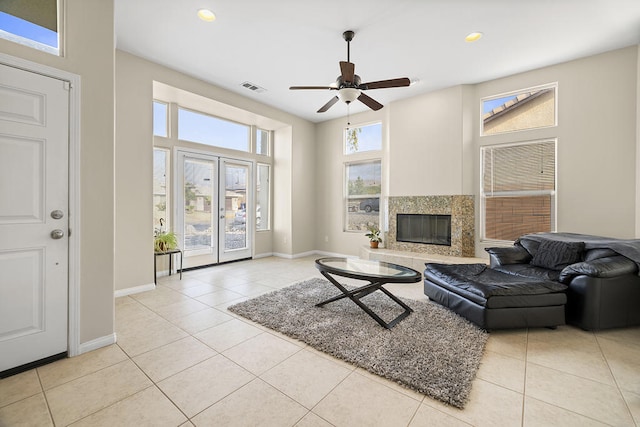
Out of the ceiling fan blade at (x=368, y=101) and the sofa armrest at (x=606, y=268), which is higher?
the ceiling fan blade at (x=368, y=101)

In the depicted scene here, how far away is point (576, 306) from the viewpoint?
2.52 metres

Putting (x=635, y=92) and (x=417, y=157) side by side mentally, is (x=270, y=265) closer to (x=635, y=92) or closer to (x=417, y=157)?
(x=417, y=157)

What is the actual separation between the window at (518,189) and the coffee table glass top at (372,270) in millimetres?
2611

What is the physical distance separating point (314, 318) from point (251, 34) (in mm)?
3371

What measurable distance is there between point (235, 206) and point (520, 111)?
17.8 ft

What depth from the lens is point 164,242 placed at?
4.09 meters

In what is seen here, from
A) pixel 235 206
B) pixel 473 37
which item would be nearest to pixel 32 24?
pixel 235 206

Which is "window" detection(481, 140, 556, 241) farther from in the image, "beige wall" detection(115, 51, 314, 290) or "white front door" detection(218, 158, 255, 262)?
"beige wall" detection(115, 51, 314, 290)

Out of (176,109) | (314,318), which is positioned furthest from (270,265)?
(176,109)

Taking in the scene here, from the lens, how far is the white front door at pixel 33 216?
179cm

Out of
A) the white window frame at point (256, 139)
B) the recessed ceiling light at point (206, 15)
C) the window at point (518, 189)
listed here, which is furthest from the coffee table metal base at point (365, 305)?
the white window frame at point (256, 139)

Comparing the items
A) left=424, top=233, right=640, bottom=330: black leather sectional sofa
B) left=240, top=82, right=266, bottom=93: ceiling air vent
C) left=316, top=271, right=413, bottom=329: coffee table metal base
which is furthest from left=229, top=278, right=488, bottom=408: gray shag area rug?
left=240, top=82, right=266, bottom=93: ceiling air vent

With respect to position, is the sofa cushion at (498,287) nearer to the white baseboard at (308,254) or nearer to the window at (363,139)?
the white baseboard at (308,254)

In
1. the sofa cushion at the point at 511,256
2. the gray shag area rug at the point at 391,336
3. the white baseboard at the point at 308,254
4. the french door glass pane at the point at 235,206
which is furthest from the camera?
the white baseboard at the point at 308,254
